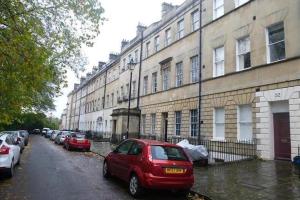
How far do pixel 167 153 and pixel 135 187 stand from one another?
138 cm

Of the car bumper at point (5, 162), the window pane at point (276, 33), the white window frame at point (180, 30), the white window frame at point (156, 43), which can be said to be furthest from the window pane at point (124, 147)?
the white window frame at point (156, 43)

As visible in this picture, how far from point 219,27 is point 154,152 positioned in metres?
14.0

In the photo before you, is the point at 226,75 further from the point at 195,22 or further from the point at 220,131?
the point at 195,22

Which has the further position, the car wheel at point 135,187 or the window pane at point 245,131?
the window pane at point 245,131

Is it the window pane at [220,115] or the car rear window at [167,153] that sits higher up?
the window pane at [220,115]

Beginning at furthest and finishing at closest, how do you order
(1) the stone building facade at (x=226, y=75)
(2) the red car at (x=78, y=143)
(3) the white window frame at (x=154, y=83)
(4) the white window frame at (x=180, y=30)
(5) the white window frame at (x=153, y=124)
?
(3) the white window frame at (x=154, y=83), (5) the white window frame at (x=153, y=124), (4) the white window frame at (x=180, y=30), (2) the red car at (x=78, y=143), (1) the stone building facade at (x=226, y=75)

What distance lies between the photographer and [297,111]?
14555mm

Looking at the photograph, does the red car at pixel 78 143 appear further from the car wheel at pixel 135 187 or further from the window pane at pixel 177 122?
the car wheel at pixel 135 187

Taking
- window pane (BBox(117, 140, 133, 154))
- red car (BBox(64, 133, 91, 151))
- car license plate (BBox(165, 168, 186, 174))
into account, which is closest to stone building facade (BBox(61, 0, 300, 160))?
red car (BBox(64, 133, 91, 151))

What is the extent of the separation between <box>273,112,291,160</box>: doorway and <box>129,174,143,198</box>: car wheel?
9.12m

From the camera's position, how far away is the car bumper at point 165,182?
8.84m

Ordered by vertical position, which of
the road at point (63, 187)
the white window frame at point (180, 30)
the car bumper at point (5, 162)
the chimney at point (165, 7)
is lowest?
the road at point (63, 187)

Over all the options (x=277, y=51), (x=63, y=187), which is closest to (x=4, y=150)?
(x=63, y=187)

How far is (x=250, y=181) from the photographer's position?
1145 centimetres
